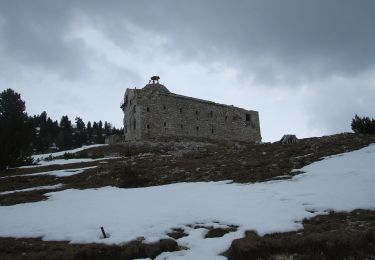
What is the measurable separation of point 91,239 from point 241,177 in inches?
349

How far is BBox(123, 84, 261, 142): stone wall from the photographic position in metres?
49.8

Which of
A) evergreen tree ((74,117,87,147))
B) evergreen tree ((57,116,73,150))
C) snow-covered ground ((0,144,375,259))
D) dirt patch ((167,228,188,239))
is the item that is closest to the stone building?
snow-covered ground ((0,144,375,259))

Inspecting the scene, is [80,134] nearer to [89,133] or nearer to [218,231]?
[89,133]

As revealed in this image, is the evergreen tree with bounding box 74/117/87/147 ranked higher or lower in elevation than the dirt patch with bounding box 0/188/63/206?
higher

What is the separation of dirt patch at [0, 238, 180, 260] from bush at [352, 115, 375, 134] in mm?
21586

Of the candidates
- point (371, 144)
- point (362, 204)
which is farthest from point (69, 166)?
point (362, 204)

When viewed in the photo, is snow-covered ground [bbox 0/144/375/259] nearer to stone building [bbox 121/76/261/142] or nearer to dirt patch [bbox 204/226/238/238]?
dirt patch [bbox 204/226/238/238]

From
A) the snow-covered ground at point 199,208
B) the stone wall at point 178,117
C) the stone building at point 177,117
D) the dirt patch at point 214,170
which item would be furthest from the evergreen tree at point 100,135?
the snow-covered ground at point 199,208

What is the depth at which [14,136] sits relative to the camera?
2861 cm

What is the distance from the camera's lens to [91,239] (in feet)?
30.9

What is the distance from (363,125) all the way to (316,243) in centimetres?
2128

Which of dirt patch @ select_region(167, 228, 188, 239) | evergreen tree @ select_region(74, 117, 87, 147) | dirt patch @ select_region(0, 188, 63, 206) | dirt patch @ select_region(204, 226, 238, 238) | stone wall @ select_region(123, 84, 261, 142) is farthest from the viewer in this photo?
evergreen tree @ select_region(74, 117, 87, 147)

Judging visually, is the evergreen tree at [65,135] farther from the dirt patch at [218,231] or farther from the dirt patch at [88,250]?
the dirt patch at [218,231]

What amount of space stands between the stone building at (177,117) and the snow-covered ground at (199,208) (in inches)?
1326
